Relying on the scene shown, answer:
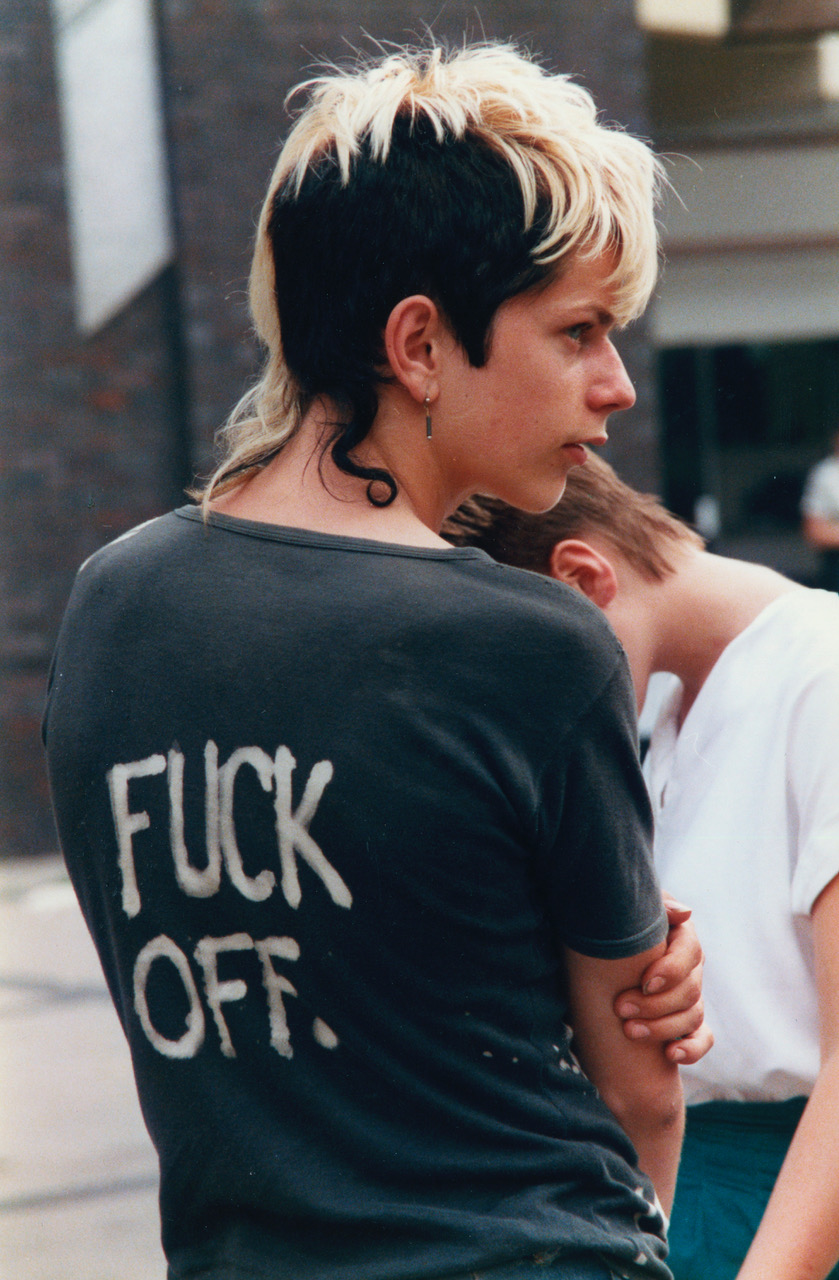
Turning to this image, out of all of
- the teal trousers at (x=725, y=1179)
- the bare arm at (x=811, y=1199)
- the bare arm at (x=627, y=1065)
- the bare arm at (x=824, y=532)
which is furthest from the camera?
the bare arm at (x=824, y=532)

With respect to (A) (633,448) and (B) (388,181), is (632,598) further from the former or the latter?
(A) (633,448)

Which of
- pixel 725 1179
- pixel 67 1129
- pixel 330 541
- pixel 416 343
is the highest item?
pixel 416 343

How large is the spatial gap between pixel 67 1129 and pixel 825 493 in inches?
203

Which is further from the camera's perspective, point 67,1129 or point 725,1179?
point 67,1129

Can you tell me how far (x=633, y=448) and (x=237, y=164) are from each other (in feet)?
7.52

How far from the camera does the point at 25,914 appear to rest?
18.0 feet

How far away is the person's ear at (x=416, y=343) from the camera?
1041 mm

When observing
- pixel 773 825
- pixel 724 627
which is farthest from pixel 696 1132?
pixel 724 627

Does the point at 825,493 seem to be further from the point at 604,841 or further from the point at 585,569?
the point at 604,841

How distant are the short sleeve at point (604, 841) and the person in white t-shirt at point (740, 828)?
1.02ft

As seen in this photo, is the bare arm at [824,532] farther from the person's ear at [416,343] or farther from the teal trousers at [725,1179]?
the person's ear at [416,343]

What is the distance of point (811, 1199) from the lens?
1174 mm

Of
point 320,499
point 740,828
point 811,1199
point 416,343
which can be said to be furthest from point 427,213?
point 811,1199

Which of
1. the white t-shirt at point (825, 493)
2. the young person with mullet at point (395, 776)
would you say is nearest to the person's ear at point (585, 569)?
the young person with mullet at point (395, 776)
